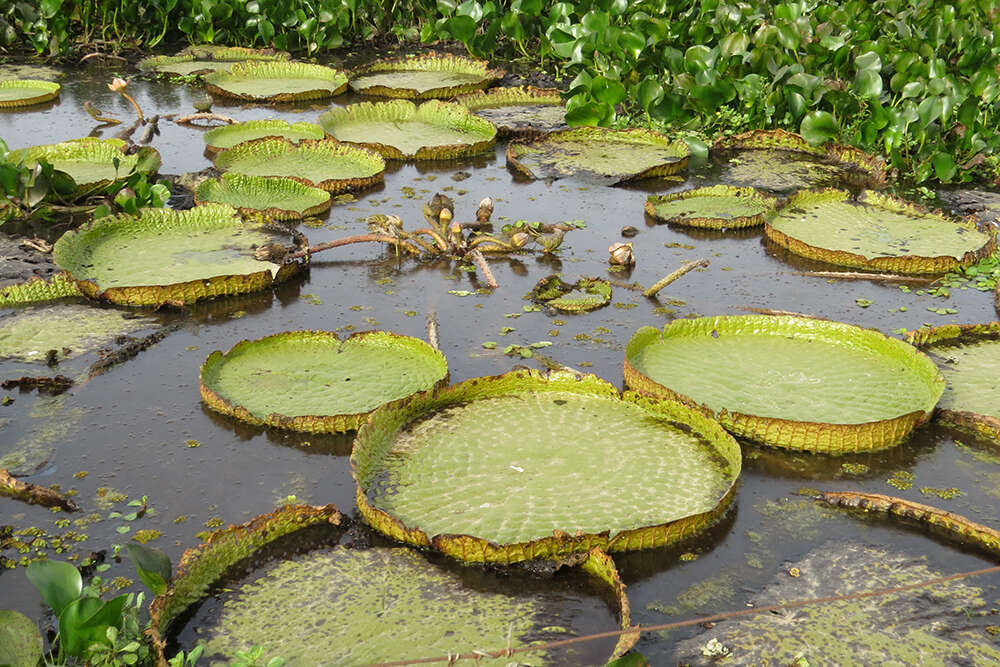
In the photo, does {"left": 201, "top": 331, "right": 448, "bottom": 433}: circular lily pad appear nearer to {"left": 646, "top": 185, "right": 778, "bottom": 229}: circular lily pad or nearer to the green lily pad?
the green lily pad

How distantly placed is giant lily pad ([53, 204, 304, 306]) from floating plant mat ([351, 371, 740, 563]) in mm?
1558

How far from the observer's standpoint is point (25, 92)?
8250 millimetres

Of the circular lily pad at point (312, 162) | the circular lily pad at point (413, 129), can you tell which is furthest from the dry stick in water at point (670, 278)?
the circular lily pad at point (413, 129)

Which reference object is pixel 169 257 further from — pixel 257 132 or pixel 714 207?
pixel 714 207

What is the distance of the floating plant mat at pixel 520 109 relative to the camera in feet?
23.8

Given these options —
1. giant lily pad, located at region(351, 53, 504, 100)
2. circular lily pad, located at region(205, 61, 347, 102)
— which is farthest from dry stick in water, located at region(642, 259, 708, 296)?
circular lily pad, located at region(205, 61, 347, 102)

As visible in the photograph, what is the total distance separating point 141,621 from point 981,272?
426 centimetres

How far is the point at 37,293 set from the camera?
14.6 ft

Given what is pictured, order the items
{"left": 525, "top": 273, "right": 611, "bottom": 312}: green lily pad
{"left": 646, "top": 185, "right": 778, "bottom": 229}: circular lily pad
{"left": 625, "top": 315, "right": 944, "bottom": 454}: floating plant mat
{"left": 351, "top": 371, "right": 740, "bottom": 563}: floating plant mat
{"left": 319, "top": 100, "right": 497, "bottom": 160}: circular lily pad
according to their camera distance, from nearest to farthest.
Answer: {"left": 351, "top": 371, "right": 740, "bottom": 563}: floating plant mat
{"left": 625, "top": 315, "right": 944, "bottom": 454}: floating plant mat
{"left": 525, "top": 273, "right": 611, "bottom": 312}: green lily pad
{"left": 646, "top": 185, "right": 778, "bottom": 229}: circular lily pad
{"left": 319, "top": 100, "right": 497, "bottom": 160}: circular lily pad

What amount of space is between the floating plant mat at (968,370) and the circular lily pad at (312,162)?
342 centimetres

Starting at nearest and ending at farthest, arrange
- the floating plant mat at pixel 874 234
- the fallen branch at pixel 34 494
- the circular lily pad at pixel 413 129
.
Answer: the fallen branch at pixel 34 494 < the floating plant mat at pixel 874 234 < the circular lily pad at pixel 413 129

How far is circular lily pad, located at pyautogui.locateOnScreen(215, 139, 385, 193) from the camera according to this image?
6.08 meters

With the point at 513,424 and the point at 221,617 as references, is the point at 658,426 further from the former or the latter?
the point at 221,617

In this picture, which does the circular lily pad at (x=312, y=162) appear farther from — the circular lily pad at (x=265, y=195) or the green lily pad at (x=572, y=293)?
the green lily pad at (x=572, y=293)
